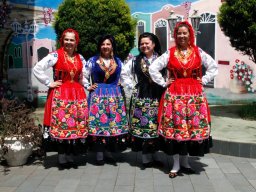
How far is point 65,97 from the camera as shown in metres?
4.39

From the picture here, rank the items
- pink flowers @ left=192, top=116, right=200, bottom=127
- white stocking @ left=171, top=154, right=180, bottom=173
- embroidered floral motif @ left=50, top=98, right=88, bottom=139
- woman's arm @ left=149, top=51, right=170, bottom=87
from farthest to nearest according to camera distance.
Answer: embroidered floral motif @ left=50, top=98, right=88, bottom=139 < white stocking @ left=171, top=154, right=180, bottom=173 < woman's arm @ left=149, top=51, right=170, bottom=87 < pink flowers @ left=192, top=116, right=200, bottom=127

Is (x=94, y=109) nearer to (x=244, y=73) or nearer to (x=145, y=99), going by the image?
(x=145, y=99)

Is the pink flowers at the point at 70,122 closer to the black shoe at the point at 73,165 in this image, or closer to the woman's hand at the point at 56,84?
the woman's hand at the point at 56,84

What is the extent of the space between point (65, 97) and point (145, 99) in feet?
3.02

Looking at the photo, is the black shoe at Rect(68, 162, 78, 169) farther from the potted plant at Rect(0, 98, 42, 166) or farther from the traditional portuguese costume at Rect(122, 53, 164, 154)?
the traditional portuguese costume at Rect(122, 53, 164, 154)

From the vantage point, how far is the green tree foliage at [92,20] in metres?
6.38

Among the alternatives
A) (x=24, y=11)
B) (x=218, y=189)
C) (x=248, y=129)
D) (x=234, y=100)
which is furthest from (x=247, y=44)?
(x=24, y=11)

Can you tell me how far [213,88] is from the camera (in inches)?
332

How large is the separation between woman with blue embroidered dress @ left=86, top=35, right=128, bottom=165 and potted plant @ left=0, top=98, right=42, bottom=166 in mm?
720

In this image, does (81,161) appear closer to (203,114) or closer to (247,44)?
(203,114)

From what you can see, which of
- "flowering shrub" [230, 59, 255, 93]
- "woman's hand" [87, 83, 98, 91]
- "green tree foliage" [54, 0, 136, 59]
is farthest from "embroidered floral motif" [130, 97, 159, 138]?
"flowering shrub" [230, 59, 255, 93]

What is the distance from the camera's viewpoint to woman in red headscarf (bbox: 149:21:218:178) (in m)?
4.07

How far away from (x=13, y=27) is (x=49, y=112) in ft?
16.2

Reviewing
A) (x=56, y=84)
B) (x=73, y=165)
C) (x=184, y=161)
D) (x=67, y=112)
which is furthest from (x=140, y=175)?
(x=56, y=84)
